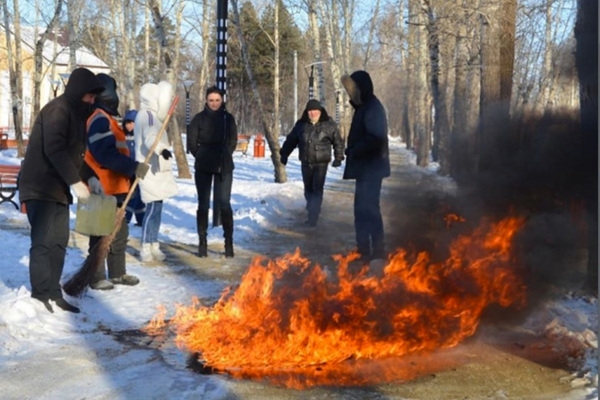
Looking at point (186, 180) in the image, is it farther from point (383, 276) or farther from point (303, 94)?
point (303, 94)

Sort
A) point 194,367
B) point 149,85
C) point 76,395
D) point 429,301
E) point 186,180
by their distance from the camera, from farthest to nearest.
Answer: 1. point 186,180
2. point 149,85
3. point 429,301
4. point 194,367
5. point 76,395

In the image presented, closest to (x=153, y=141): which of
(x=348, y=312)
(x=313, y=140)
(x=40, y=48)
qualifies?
(x=348, y=312)

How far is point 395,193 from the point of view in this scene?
39.3ft

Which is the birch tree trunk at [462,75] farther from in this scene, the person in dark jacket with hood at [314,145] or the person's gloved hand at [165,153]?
the person's gloved hand at [165,153]

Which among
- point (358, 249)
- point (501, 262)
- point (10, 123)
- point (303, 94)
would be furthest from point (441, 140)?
point (10, 123)

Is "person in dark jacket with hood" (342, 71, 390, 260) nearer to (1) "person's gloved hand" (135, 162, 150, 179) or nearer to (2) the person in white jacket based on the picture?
(2) the person in white jacket

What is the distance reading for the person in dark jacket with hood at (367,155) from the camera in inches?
367

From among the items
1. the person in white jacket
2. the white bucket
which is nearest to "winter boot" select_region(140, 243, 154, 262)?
the person in white jacket

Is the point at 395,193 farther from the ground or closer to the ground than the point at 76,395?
farther from the ground

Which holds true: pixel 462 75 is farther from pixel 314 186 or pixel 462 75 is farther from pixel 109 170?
pixel 109 170

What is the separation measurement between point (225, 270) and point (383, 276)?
2778 millimetres

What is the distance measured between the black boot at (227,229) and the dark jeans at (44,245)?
3.23 m

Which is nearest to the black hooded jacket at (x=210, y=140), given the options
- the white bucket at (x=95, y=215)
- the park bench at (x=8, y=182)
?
the white bucket at (x=95, y=215)

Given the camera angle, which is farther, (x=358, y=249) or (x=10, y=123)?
(x=10, y=123)
